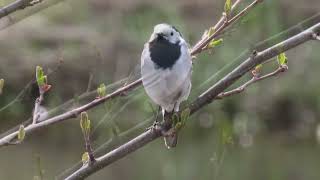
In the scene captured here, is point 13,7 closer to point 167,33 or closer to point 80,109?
point 80,109

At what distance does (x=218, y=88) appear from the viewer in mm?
1684

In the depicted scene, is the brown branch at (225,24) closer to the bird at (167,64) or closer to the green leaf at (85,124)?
the bird at (167,64)

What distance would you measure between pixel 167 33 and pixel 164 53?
0.05m

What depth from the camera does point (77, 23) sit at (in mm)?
9844

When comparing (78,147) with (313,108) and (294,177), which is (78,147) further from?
(313,108)

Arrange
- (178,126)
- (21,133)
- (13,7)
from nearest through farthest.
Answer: (13,7), (21,133), (178,126)

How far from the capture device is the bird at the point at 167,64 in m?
2.07

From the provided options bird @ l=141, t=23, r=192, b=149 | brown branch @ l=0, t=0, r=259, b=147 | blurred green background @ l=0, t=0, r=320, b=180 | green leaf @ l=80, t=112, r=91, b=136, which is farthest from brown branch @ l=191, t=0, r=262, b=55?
blurred green background @ l=0, t=0, r=320, b=180

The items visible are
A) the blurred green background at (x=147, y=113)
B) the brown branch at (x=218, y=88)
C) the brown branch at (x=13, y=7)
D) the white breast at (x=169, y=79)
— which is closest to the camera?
the brown branch at (x=13, y=7)

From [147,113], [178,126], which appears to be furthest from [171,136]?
[147,113]

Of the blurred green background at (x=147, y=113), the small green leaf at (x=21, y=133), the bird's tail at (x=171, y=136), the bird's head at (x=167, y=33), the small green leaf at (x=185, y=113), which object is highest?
the bird's head at (x=167, y=33)

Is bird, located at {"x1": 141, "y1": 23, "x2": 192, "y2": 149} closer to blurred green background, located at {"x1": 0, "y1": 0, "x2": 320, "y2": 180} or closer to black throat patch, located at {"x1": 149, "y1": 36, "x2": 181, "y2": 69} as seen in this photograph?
black throat patch, located at {"x1": 149, "y1": 36, "x2": 181, "y2": 69}

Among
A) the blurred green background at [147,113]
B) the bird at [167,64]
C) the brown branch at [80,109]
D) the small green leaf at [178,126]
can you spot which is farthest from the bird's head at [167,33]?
the blurred green background at [147,113]

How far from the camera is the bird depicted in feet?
6.78
